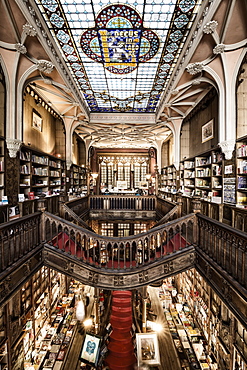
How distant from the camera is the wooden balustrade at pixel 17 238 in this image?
3.02 meters

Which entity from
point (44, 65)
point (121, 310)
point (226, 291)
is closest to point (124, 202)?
point (121, 310)

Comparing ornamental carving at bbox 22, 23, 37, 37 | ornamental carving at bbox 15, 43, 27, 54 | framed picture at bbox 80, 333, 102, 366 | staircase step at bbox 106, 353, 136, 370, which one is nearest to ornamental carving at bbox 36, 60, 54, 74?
ornamental carving at bbox 15, 43, 27, 54

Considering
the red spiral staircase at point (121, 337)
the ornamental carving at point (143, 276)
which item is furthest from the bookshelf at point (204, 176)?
the red spiral staircase at point (121, 337)

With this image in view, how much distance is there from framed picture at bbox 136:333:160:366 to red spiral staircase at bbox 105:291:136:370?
2.30 ft

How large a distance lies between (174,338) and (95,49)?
8170 mm

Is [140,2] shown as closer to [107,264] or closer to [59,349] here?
[107,264]

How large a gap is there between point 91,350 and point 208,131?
682cm

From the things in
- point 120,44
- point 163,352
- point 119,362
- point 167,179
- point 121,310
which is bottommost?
point 163,352

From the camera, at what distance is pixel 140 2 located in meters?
4.00

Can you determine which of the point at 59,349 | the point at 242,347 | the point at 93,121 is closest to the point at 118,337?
the point at 59,349

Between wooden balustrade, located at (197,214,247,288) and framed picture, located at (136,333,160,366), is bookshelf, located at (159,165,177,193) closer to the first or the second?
wooden balustrade, located at (197,214,247,288)

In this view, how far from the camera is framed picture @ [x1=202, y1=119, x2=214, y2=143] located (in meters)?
6.40

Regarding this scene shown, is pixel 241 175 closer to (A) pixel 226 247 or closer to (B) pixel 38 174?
(A) pixel 226 247

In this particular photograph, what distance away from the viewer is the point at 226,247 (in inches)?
120
